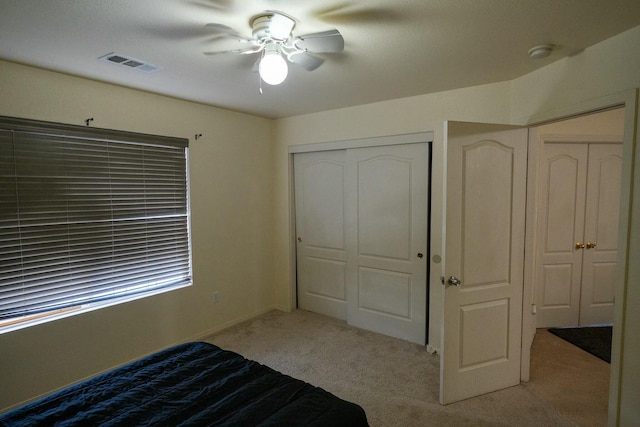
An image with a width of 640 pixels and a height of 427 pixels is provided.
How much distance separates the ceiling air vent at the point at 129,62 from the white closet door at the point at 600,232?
4.41 metres

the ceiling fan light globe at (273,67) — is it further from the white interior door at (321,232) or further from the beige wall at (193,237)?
the white interior door at (321,232)

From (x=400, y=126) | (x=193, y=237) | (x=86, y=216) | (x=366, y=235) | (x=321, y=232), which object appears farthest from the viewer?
(x=321, y=232)

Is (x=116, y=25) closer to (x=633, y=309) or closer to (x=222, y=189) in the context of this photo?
(x=222, y=189)

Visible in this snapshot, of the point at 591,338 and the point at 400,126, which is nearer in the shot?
the point at 400,126

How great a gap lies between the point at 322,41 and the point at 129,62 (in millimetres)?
1480

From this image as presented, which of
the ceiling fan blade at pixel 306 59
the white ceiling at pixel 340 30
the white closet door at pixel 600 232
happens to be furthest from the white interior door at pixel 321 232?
the white closet door at pixel 600 232

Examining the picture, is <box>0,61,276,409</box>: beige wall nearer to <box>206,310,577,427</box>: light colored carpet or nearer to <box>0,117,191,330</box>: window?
<box>0,117,191,330</box>: window

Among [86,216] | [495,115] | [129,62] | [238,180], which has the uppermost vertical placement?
[129,62]

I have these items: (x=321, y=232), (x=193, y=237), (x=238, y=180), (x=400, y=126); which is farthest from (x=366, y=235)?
(x=193, y=237)

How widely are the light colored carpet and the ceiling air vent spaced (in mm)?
2571

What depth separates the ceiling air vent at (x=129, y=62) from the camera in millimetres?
2221

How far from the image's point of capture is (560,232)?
12.3ft

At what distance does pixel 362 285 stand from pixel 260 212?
1549mm

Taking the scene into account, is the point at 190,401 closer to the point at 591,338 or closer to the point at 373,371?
the point at 373,371
